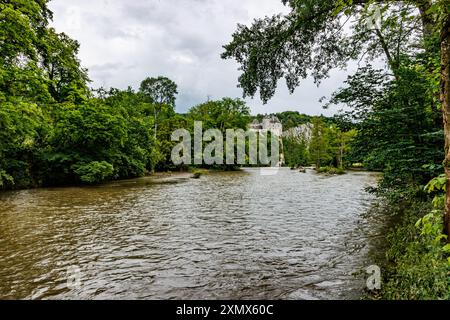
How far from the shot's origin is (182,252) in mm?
6008

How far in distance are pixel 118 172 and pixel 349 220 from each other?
21.3 m

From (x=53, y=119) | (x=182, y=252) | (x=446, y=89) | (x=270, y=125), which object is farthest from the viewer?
(x=270, y=125)

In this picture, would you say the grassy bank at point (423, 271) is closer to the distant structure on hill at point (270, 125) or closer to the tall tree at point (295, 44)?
the tall tree at point (295, 44)

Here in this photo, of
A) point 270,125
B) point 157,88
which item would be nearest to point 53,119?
point 157,88

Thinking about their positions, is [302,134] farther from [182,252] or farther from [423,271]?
[423,271]

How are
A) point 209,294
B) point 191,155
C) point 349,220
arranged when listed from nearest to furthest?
point 209,294
point 349,220
point 191,155

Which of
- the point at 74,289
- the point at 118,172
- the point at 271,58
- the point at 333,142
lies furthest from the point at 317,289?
the point at 333,142

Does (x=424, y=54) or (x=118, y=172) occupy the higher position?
(x=424, y=54)

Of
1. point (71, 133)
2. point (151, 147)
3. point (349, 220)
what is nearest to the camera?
point (349, 220)

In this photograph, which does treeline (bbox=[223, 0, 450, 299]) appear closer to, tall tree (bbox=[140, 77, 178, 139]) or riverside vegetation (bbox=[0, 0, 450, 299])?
riverside vegetation (bbox=[0, 0, 450, 299])

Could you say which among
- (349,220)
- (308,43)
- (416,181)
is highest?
(308,43)

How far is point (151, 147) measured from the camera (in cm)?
2981

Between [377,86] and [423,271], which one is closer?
[423,271]

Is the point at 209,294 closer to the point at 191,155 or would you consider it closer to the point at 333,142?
the point at 191,155
